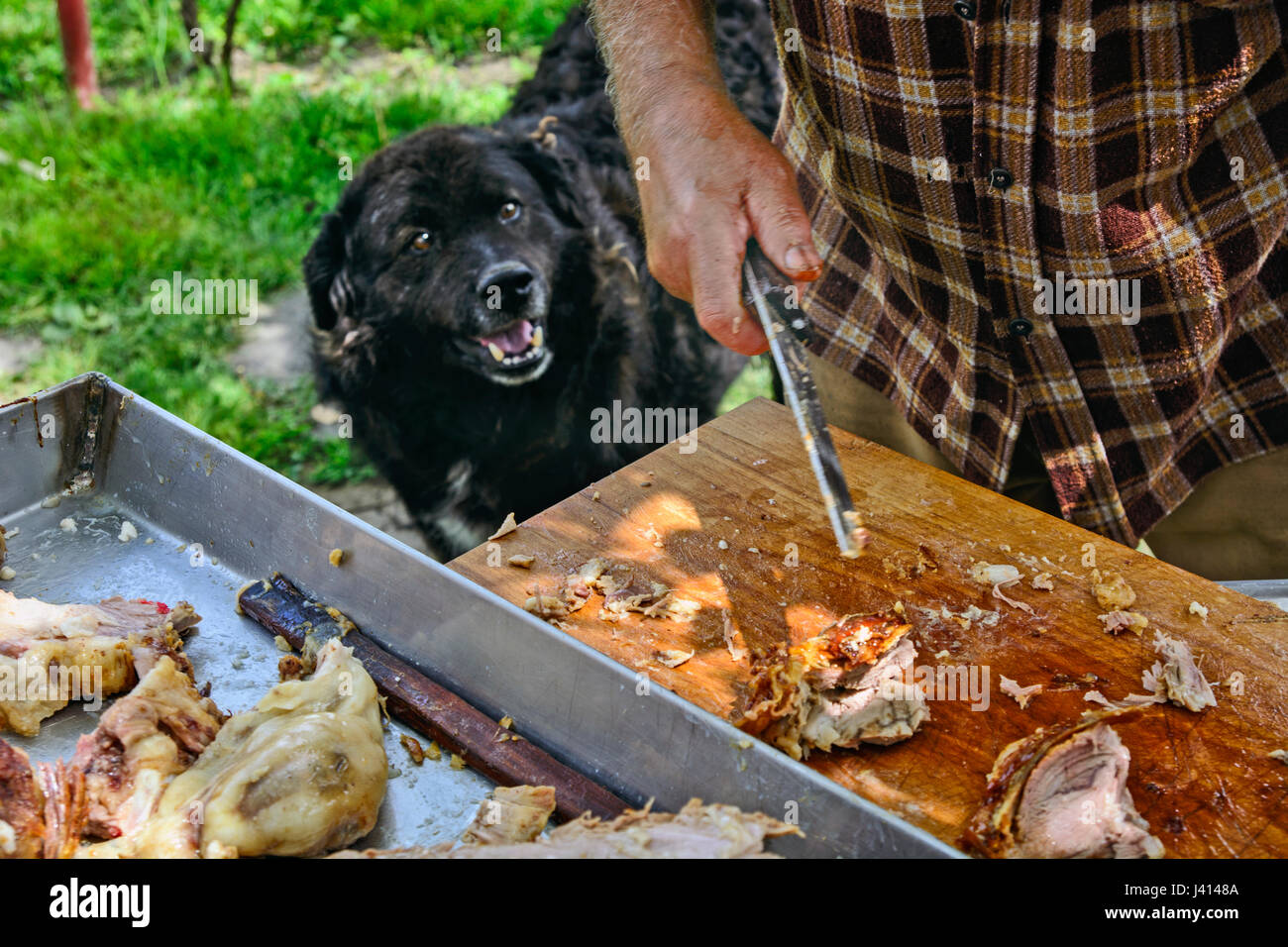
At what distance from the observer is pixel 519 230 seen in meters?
3.78

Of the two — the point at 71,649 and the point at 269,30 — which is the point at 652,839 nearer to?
the point at 71,649

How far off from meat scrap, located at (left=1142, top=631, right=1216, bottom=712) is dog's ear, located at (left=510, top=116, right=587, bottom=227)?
269cm

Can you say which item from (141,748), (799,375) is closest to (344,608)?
(141,748)

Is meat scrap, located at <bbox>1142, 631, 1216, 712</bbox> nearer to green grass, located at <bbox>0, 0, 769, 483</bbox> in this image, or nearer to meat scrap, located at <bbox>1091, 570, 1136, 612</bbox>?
meat scrap, located at <bbox>1091, 570, 1136, 612</bbox>

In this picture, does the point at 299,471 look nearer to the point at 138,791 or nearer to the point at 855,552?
the point at 138,791

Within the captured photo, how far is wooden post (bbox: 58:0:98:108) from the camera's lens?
649 cm

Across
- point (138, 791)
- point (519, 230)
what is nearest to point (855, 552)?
point (138, 791)

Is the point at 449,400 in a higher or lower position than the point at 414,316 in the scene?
lower

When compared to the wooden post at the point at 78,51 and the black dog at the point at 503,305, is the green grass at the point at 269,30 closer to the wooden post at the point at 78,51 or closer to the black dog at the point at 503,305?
the wooden post at the point at 78,51

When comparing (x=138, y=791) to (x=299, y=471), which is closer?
(x=138, y=791)

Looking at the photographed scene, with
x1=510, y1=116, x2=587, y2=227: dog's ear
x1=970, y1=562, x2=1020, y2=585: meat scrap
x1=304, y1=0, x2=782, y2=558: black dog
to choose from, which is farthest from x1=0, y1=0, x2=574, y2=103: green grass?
x1=970, y1=562, x2=1020, y2=585: meat scrap

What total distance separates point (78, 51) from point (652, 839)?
7122mm
